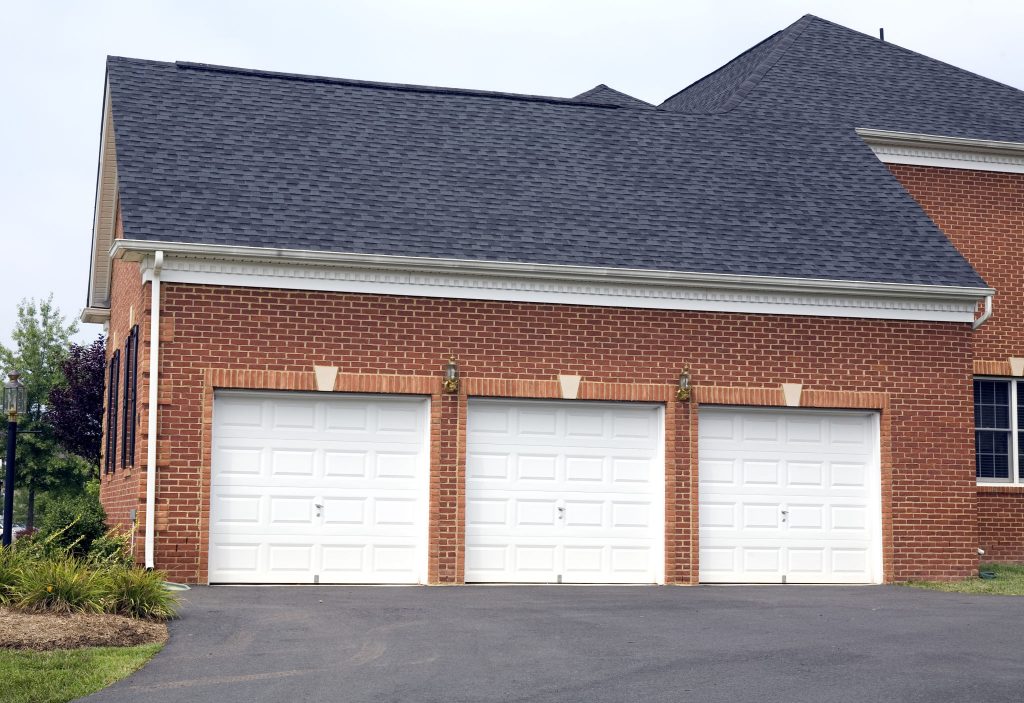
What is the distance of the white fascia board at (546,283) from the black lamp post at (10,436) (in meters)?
5.25

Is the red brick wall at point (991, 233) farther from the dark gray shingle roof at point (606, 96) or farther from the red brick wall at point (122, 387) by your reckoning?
the red brick wall at point (122, 387)

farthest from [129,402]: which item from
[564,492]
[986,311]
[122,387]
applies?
[986,311]

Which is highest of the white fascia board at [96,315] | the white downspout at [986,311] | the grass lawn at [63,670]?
the white fascia board at [96,315]

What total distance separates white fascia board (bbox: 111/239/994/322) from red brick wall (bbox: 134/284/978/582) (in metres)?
0.15

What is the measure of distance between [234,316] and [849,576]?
29.7 ft

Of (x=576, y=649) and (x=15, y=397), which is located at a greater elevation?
(x=15, y=397)

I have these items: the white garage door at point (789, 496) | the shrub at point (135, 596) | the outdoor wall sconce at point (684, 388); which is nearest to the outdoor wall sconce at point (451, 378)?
the outdoor wall sconce at point (684, 388)

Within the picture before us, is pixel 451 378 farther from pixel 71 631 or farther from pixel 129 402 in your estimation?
pixel 71 631

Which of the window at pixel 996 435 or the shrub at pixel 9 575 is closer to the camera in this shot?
the shrub at pixel 9 575

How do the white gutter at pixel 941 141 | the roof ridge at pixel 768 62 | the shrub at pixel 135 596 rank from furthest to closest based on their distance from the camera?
the roof ridge at pixel 768 62
the white gutter at pixel 941 141
the shrub at pixel 135 596

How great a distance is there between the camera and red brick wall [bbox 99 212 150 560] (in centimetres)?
1661

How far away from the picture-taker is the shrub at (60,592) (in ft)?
39.4

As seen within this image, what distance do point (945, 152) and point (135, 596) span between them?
52.0ft

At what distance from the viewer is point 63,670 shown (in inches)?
381
